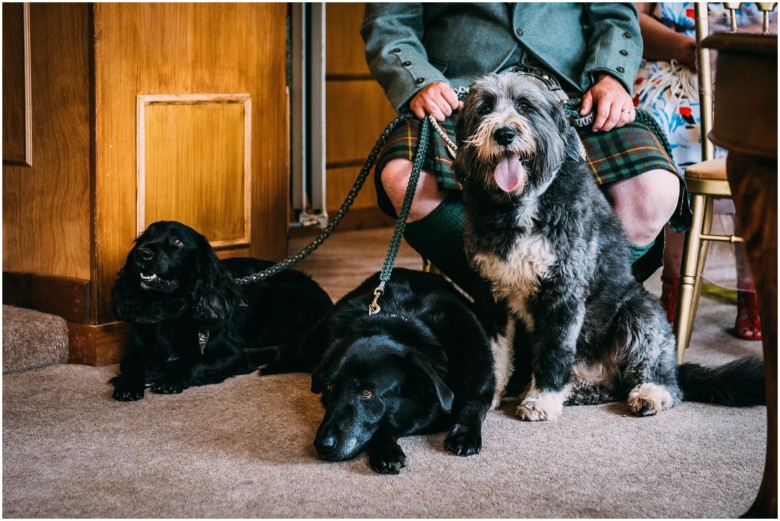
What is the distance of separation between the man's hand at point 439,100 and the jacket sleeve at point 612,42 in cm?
43

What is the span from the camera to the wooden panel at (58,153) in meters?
2.79

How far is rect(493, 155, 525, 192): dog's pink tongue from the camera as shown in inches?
87.3

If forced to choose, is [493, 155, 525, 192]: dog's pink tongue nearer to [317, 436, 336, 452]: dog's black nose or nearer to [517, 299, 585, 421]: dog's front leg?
[517, 299, 585, 421]: dog's front leg

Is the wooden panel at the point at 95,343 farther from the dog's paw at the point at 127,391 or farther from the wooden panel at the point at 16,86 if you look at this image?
the wooden panel at the point at 16,86

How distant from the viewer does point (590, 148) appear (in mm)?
2705

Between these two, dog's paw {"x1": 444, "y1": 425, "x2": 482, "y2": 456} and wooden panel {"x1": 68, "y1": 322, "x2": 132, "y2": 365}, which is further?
wooden panel {"x1": 68, "y1": 322, "x2": 132, "y2": 365}

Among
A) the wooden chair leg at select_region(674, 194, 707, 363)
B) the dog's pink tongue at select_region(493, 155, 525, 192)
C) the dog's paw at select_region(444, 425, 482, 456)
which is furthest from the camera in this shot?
the wooden chair leg at select_region(674, 194, 707, 363)

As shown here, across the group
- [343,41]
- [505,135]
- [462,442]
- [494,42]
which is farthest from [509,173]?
[343,41]

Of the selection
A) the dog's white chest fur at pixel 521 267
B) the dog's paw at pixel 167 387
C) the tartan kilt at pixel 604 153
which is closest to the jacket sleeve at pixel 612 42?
the tartan kilt at pixel 604 153

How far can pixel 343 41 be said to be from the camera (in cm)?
536

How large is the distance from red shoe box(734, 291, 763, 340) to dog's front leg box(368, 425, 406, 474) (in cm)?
178

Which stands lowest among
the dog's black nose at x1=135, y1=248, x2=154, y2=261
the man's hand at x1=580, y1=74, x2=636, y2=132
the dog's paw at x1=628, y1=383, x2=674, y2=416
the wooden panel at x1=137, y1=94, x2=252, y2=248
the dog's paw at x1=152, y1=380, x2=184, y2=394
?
the dog's paw at x1=152, y1=380, x2=184, y2=394

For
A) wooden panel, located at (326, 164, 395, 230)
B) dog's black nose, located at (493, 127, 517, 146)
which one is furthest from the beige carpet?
wooden panel, located at (326, 164, 395, 230)

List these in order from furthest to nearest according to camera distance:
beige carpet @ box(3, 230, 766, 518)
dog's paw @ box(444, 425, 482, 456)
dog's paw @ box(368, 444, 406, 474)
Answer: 1. dog's paw @ box(444, 425, 482, 456)
2. dog's paw @ box(368, 444, 406, 474)
3. beige carpet @ box(3, 230, 766, 518)
